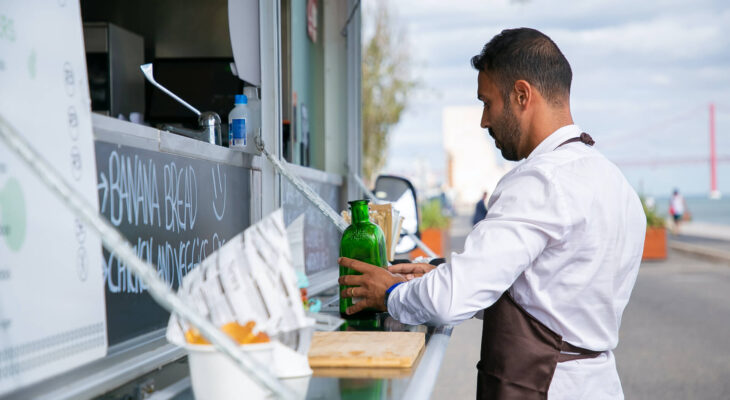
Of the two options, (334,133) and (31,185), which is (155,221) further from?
(334,133)

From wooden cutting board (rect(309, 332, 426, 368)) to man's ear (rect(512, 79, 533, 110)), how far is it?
0.74 metres

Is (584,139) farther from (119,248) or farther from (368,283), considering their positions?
(119,248)

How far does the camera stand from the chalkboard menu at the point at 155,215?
5.19 feet

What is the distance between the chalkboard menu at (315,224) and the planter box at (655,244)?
38.6 ft

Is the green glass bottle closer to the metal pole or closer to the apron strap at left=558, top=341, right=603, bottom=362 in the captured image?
the apron strap at left=558, top=341, right=603, bottom=362

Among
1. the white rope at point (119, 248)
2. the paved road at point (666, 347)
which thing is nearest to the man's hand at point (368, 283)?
the white rope at point (119, 248)

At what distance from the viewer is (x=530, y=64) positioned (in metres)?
2.06

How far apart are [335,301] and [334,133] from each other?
76.8 inches

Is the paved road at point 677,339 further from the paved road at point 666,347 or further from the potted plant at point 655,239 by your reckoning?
the potted plant at point 655,239

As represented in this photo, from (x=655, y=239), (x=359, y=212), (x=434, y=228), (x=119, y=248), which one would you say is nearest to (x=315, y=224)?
(x=359, y=212)

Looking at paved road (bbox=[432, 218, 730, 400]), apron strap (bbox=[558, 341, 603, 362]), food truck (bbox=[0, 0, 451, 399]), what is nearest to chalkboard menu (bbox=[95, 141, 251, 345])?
food truck (bbox=[0, 0, 451, 399])

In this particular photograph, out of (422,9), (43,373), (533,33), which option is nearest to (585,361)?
(533,33)

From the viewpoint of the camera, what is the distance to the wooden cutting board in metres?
1.51

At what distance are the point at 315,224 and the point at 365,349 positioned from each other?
227cm
